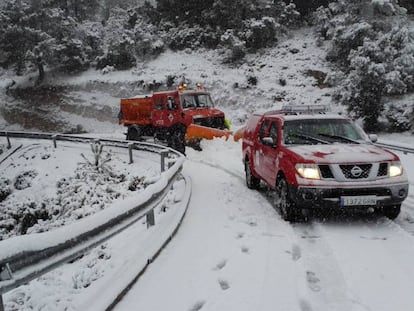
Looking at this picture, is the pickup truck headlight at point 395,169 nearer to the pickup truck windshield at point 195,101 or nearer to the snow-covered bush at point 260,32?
the pickup truck windshield at point 195,101

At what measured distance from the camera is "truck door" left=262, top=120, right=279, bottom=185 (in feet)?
25.5

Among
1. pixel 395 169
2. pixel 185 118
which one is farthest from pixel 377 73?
pixel 395 169

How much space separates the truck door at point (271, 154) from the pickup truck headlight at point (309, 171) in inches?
38.5

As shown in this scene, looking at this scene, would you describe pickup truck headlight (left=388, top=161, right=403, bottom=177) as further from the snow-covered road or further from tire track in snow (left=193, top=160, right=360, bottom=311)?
tire track in snow (left=193, top=160, right=360, bottom=311)

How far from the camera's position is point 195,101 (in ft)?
57.6

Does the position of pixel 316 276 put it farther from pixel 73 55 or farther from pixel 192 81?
pixel 73 55

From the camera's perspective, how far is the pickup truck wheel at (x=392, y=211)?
22.2 ft

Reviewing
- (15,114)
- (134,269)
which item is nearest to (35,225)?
(134,269)

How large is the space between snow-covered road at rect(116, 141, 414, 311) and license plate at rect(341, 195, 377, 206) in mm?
425

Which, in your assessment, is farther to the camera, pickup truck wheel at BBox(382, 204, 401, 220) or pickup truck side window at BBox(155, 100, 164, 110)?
pickup truck side window at BBox(155, 100, 164, 110)

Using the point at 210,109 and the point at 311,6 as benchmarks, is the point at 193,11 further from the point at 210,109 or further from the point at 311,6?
the point at 210,109

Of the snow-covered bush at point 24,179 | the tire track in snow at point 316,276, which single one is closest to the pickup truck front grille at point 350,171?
the tire track in snow at point 316,276

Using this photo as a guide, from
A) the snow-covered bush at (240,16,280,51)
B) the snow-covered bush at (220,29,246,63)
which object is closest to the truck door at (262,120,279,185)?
the snow-covered bush at (220,29,246,63)

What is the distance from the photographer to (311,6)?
116 ft
